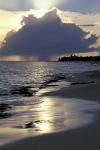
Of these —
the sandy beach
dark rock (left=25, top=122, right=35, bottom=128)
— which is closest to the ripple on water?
dark rock (left=25, top=122, right=35, bottom=128)

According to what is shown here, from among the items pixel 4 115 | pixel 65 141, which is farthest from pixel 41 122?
pixel 65 141

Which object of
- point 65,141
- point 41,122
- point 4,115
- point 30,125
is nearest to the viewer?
point 65,141

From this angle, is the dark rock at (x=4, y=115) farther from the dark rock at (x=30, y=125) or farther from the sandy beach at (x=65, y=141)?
the sandy beach at (x=65, y=141)

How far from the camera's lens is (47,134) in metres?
14.0

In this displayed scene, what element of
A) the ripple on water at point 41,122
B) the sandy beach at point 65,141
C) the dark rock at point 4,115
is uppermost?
the dark rock at point 4,115

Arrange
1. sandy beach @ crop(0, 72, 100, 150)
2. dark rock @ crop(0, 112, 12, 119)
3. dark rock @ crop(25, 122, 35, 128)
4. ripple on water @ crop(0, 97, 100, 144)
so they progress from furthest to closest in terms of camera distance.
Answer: dark rock @ crop(0, 112, 12, 119), dark rock @ crop(25, 122, 35, 128), ripple on water @ crop(0, 97, 100, 144), sandy beach @ crop(0, 72, 100, 150)

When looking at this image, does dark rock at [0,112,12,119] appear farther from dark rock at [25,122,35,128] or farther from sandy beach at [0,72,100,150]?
sandy beach at [0,72,100,150]

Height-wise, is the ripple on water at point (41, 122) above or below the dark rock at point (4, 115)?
below

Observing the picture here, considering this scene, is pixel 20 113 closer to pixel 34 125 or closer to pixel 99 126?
pixel 34 125

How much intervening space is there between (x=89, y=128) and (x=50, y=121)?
241 centimetres

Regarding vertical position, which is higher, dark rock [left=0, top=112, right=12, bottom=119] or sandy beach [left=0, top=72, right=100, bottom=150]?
dark rock [left=0, top=112, right=12, bottom=119]

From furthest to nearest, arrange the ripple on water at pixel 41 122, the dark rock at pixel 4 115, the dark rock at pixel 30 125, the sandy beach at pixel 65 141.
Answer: the dark rock at pixel 4 115, the dark rock at pixel 30 125, the ripple on water at pixel 41 122, the sandy beach at pixel 65 141

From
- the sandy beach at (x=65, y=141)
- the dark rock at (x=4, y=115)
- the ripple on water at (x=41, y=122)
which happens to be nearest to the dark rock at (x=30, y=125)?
the ripple on water at (x=41, y=122)

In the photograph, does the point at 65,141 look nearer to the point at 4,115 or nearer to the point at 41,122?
the point at 41,122
